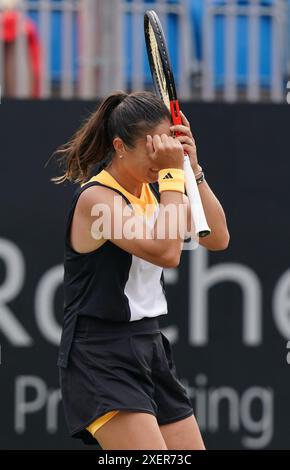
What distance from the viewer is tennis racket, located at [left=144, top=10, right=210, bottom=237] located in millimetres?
3447

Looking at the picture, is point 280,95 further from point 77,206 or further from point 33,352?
point 77,206

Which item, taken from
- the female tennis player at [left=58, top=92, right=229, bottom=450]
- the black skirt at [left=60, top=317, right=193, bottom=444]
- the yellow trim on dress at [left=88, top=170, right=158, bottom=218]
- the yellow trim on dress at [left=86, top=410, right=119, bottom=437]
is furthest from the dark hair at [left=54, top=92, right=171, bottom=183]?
the yellow trim on dress at [left=86, top=410, right=119, bottom=437]

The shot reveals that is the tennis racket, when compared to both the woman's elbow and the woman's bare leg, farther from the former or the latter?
the woman's bare leg

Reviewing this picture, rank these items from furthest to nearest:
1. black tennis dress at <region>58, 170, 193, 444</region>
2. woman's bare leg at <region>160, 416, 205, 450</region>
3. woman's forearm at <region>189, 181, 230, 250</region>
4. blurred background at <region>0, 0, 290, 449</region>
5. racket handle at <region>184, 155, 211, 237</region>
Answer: blurred background at <region>0, 0, 290, 449</region> < woman's forearm at <region>189, 181, 230, 250</region> < woman's bare leg at <region>160, 416, 205, 450</region> < black tennis dress at <region>58, 170, 193, 444</region> < racket handle at <region>184, 155, 211, 237</region>

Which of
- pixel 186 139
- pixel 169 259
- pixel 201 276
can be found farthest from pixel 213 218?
pixel 201 276

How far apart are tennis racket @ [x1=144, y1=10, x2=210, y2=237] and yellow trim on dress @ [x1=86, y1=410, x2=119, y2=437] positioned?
2.18ft

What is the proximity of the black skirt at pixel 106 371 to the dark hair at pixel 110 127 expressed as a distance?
0.59 meters

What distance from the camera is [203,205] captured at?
3814mm

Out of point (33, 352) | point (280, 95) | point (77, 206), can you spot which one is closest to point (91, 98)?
point (280, 95)

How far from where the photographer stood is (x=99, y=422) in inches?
138

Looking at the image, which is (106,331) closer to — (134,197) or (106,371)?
(106,371)

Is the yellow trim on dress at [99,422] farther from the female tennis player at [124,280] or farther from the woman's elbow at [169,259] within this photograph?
the woman's elbow at [169,259]

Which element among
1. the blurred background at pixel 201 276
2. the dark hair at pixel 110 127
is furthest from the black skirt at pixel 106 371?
the blurred background at pixel 201 276

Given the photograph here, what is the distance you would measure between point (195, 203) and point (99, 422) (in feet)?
2.63
